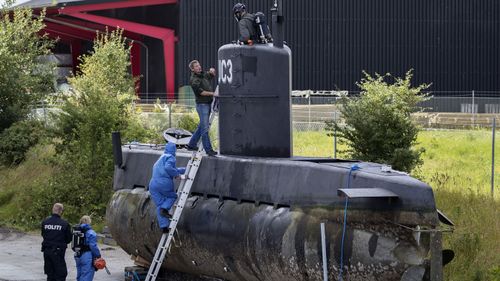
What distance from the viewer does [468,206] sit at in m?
18.0

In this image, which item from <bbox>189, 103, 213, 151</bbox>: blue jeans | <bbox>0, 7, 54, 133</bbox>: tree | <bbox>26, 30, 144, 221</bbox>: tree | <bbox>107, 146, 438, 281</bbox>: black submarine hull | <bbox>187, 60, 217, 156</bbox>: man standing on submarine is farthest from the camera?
<bbox>0, 7, 54, 133</bbox>: tree

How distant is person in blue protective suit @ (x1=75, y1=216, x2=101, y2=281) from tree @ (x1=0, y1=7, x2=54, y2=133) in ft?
58.3

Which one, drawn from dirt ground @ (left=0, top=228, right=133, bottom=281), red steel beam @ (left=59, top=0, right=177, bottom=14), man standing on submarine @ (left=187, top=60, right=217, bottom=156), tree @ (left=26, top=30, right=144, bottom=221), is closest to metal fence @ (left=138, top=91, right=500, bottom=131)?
tree @ (left=26, top=30, right=144, bottom=221)

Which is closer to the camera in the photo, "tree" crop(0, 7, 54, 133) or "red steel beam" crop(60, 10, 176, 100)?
"tree" crop(0, 7, 54, 133)

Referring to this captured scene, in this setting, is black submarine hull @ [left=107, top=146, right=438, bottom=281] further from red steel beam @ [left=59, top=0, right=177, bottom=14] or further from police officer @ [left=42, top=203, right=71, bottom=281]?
red steel beam @ [left=59, top=0, right=177, bottom=14]

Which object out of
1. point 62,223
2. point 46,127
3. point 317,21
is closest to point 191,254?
A: point 62,223

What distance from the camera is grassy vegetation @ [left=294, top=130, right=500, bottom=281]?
616 inches

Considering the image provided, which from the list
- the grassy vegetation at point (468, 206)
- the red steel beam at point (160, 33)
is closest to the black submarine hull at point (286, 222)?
the grassy vegetation at point (468, 206)

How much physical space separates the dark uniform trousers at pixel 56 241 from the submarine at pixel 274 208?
48.1 inches

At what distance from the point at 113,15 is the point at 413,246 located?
165 feet

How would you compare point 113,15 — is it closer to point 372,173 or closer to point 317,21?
point 317,21

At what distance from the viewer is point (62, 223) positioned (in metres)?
16.9

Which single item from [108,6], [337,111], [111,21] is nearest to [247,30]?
[337,111]

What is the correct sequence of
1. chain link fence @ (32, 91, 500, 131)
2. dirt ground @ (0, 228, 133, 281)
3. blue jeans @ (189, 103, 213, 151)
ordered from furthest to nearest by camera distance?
chain link fence @ (32, 91, 500, 131) < dirt ground @ (0, 228, 133, 281) < blue jeans @ (189, 103, 213, 151)
